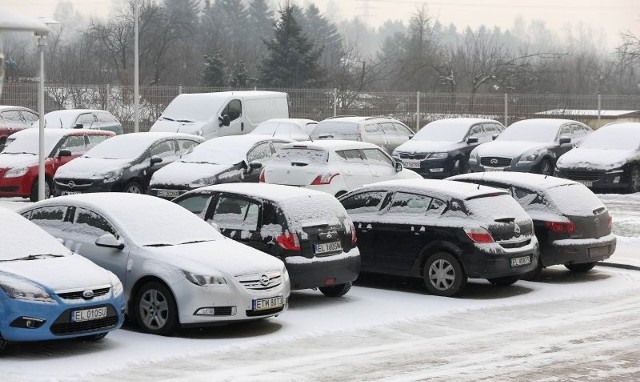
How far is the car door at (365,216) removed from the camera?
15.4 m

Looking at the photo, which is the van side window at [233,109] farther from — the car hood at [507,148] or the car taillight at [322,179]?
the car taillight at [322,179]

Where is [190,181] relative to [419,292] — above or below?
above

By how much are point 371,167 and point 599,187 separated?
720 cm

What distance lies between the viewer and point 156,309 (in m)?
11.8

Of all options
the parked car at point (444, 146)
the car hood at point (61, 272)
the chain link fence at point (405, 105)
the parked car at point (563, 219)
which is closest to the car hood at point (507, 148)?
the parked car at point (444, 146)

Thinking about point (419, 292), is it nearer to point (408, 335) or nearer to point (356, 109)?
point (408, 335)

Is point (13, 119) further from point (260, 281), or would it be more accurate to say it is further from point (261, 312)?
point (261, 312)

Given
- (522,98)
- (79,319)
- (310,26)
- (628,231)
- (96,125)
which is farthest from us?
(310,26)

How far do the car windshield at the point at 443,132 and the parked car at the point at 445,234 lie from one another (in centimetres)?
1449

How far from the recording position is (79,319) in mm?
10672

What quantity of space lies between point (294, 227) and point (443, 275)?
7.71 ft

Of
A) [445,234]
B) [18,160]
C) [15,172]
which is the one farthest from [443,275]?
[18,160]

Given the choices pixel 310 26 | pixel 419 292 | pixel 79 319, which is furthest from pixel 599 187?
pixel 310 26

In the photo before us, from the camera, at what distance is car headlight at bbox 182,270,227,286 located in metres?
11.6
